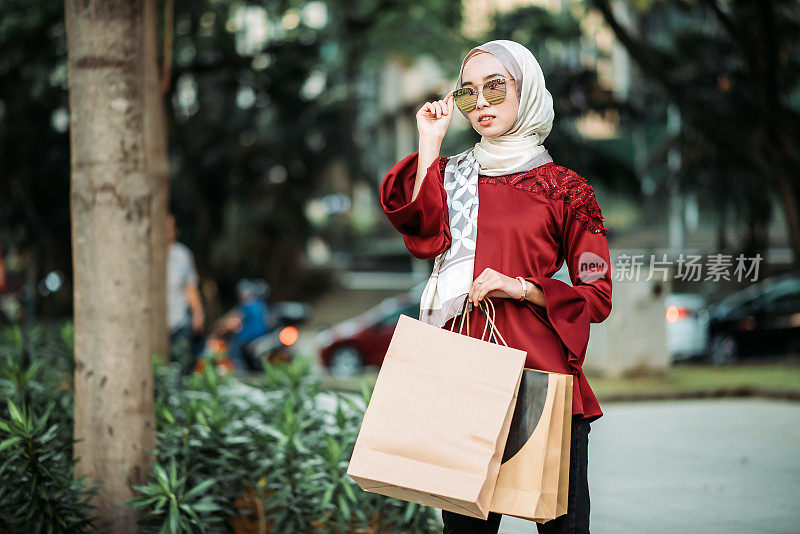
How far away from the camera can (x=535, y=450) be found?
106 inches

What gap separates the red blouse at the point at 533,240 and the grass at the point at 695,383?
7.10 meters

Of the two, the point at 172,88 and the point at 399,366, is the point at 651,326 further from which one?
the point at 399,366

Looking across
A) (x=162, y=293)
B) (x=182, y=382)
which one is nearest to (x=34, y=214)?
(x=162, y=293)

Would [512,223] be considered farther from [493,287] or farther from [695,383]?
[695,383]

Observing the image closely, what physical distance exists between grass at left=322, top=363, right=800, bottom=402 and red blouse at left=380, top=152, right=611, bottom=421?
710cm

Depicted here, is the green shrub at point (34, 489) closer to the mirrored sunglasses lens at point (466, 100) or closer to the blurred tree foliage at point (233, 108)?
the mirrored sunglasses lens at point (466, 100)

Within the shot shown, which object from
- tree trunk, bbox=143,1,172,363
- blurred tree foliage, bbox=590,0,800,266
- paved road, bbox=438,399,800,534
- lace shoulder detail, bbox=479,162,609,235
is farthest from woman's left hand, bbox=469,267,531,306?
blurred tree foliage, bbox=590,0,800,266

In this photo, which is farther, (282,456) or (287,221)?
(287,221)

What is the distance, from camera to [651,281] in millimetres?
12922

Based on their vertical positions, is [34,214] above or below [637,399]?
above

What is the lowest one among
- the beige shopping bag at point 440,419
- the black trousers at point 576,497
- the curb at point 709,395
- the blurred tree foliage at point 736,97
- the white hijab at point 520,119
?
the curb at point 709,395

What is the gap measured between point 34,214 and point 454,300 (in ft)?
53.3

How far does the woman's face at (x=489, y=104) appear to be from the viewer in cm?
291

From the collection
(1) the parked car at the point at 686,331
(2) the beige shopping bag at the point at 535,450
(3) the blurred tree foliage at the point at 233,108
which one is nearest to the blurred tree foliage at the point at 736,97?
(1) the parked car at the point at 686,331
